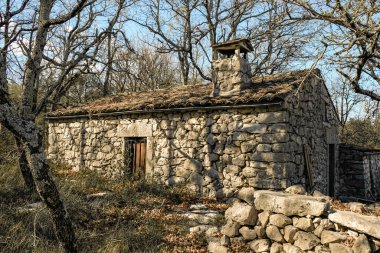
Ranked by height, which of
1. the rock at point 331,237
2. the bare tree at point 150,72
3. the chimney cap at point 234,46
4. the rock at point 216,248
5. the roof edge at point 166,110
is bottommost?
the rock at point 216,248

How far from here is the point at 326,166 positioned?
393 inches

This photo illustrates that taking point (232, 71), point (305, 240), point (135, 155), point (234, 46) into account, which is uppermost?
point (234, 46)

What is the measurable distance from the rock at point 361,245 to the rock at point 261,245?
1.14 metres

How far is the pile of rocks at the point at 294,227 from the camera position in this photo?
3413 mm

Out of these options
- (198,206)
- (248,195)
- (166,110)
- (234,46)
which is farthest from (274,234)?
(234,46)

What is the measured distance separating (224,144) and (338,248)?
13.9 ft

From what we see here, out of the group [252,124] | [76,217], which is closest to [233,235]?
[76,217]

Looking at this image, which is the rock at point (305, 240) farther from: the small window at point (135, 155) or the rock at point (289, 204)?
the small window at point (135, 155)

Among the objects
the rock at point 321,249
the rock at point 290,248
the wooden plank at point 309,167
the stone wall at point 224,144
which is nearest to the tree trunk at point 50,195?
the rock at point 290,248

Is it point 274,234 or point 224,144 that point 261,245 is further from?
point 224,144

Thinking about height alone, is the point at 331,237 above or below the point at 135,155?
below

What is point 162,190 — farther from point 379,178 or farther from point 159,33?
point 159,33

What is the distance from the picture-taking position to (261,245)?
420 cm

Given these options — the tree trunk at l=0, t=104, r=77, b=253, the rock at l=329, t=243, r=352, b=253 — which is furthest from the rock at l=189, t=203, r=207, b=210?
the rock at l=329, t=243, r=352, b=253
